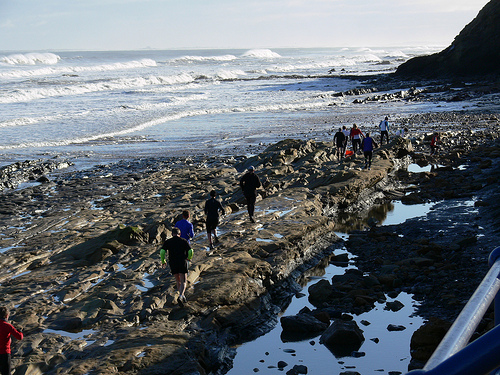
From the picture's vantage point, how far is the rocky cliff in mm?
56375

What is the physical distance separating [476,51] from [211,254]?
55955 mm

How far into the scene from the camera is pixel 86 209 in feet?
52.4

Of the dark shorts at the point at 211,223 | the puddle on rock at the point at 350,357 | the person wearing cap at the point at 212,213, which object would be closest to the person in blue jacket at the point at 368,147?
the person wearing cap at the point at 212,213

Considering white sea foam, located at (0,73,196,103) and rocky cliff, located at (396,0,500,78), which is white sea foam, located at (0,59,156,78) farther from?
rocky cliff, located at (396,0,500,78)

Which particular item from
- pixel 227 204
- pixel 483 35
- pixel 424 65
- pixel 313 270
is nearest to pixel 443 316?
pixel 313 270

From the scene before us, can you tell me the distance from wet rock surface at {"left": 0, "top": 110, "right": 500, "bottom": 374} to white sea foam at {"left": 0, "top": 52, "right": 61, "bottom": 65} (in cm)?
9283

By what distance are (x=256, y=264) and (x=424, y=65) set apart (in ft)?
207

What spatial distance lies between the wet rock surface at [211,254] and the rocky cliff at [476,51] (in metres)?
41.2

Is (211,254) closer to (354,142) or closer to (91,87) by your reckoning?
(354,142)

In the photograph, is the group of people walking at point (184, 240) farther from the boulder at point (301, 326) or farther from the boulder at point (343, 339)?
the boulder at point (343, 339)

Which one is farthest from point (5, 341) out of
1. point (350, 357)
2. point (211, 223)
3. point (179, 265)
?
point (211, 223)

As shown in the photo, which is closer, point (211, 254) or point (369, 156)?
point (211, 254)

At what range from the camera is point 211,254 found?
11.6 m

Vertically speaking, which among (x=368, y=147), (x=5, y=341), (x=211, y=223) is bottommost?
(x=5, y=341)
